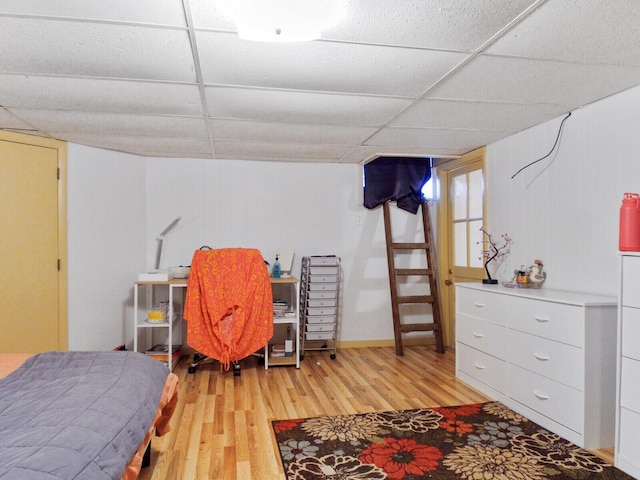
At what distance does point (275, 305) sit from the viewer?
3744 millimetres

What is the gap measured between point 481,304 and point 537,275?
0.44 m

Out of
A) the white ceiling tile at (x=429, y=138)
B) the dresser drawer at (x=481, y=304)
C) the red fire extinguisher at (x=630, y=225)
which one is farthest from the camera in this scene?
the white ceiling tile at (x=429, y=138)

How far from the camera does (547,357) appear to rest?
92.0 inches

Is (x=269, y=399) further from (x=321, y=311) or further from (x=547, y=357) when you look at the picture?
(x=547, y=357)

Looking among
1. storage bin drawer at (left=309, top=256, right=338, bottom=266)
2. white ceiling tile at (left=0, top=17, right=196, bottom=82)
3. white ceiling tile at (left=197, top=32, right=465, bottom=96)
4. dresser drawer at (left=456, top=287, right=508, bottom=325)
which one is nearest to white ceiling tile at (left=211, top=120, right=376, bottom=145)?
white ceiling tile at (left=197, top=32, right=465, bottom=96)

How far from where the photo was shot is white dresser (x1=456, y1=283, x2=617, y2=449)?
83.7 inches

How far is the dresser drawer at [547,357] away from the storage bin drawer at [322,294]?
1.69 m

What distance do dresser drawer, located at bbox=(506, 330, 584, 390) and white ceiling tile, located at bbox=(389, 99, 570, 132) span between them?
146cm

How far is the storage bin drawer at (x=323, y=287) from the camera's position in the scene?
3877 mm

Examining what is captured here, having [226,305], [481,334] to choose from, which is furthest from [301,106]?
[481,334]

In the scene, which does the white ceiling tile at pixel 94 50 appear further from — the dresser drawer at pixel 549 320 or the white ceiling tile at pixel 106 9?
the dresser drawer at pixel 549 320

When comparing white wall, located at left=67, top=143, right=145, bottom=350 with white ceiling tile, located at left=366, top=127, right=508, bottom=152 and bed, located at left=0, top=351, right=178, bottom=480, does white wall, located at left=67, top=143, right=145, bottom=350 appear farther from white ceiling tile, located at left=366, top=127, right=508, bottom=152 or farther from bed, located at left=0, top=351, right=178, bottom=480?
white ceiling tile, located at left=366, top=127, right=508, bottom=152

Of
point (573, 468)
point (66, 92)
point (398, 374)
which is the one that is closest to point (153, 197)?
point (66, 92)

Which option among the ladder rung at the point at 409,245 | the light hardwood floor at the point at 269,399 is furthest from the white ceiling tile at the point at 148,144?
the ladder rung at the point at 409,245
